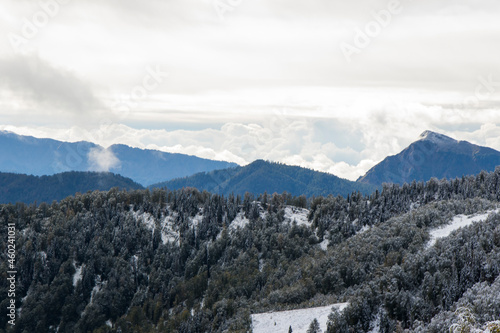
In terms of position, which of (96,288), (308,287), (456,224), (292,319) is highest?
(456,224)

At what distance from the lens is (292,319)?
10919 cm

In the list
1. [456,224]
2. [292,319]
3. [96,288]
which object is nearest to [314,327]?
[292,319]

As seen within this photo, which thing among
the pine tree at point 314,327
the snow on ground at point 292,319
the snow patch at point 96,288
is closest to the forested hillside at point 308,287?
the snow patch at point 96,288

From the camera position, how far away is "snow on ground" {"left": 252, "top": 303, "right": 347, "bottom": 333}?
10261 cm

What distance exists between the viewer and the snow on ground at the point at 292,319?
103 metres

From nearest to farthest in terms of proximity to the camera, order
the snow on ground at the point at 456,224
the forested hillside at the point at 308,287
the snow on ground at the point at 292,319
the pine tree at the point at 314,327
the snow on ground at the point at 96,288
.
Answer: the pine tree at the point at 314,327 < the forested hillside at the point at 308,287 < the snow on ground at the point at 292,319 < the snow on ground at the point at 456,224 < the snow on ground at the point at 96,288

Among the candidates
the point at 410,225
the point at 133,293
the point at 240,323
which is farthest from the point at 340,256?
the point at 133,293

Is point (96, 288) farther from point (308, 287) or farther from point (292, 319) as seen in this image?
point (292, 319)

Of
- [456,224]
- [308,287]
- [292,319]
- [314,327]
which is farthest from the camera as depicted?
[456,224]

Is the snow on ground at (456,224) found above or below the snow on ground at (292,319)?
above

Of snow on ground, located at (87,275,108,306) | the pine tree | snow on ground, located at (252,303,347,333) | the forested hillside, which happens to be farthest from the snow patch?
the pine tree

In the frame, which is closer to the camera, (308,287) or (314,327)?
(314,327)

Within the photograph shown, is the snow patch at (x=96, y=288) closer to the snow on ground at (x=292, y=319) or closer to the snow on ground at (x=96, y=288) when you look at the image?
the snow on ground at (x=96, y=288)

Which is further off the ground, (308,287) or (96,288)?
(308,287)
